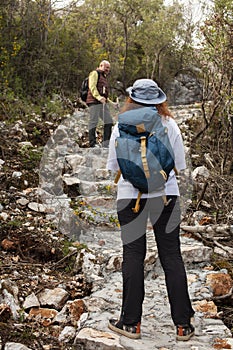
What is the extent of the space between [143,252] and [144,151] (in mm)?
691

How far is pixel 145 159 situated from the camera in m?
3.00

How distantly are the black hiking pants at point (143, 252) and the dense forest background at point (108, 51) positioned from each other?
454 cm

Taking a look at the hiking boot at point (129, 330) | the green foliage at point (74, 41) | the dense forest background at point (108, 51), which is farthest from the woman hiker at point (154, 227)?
the green foliage at point (74, 41)

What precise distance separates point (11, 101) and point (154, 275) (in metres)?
6.25

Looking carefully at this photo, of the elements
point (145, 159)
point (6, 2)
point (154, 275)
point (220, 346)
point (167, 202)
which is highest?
point (6, 2)

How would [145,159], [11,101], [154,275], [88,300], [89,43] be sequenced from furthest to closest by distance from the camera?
[89,43] → [11,101] → [154,275] → [88,300] → [145,159]


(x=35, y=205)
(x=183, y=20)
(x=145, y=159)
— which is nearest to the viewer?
(x=145, y=159)

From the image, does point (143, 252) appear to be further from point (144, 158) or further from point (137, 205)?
point (144, 158)

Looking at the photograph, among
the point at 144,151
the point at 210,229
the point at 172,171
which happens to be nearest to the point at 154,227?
the point at 172,171

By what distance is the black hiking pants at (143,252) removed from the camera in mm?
3119

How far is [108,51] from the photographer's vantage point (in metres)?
15.5

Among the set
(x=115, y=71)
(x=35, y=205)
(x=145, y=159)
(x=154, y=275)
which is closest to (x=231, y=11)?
(x=35, y=205)

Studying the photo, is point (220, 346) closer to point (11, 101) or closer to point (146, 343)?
point (146, 343)

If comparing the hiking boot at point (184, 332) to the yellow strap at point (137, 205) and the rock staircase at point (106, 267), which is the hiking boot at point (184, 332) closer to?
the rock staircase at point (106, 267)
